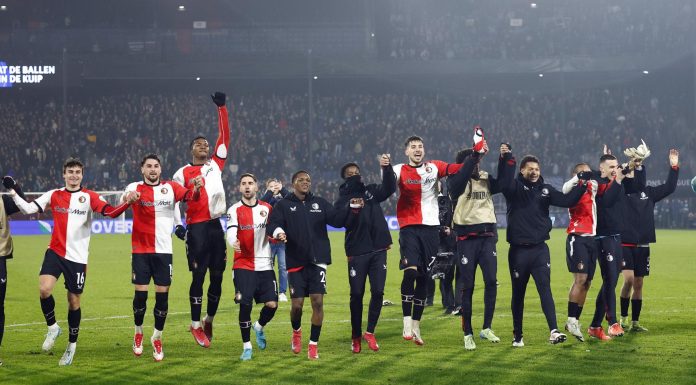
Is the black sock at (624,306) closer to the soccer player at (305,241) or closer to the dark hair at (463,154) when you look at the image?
the dark hair at (463,154)

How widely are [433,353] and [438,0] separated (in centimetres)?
4759

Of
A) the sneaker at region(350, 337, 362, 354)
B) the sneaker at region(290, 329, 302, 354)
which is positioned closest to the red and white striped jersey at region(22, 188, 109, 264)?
the sneaker at region(290, 329, 302, 354)

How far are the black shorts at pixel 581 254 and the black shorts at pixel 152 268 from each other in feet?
16.0

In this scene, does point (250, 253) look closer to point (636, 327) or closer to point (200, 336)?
point (200, 336)

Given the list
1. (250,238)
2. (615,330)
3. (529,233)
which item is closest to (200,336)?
(250,238)

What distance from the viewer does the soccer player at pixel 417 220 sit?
41.6ft

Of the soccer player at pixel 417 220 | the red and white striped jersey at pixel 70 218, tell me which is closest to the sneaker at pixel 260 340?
the soccer player at pixel 417 220

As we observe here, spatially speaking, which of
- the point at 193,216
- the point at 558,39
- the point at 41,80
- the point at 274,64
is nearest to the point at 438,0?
the point at 558,39

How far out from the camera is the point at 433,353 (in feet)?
39.0

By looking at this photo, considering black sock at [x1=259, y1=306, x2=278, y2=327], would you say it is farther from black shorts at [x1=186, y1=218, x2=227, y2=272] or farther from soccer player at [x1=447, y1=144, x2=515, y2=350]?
soccer player at [x1=447, y1=144, x2=515, y2=350]

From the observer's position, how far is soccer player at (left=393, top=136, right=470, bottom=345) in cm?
1268

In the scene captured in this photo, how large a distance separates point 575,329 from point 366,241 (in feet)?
9.14

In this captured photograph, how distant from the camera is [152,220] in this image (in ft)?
39.2

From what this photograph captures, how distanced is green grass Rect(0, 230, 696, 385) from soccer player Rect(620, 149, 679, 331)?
1.51ft
